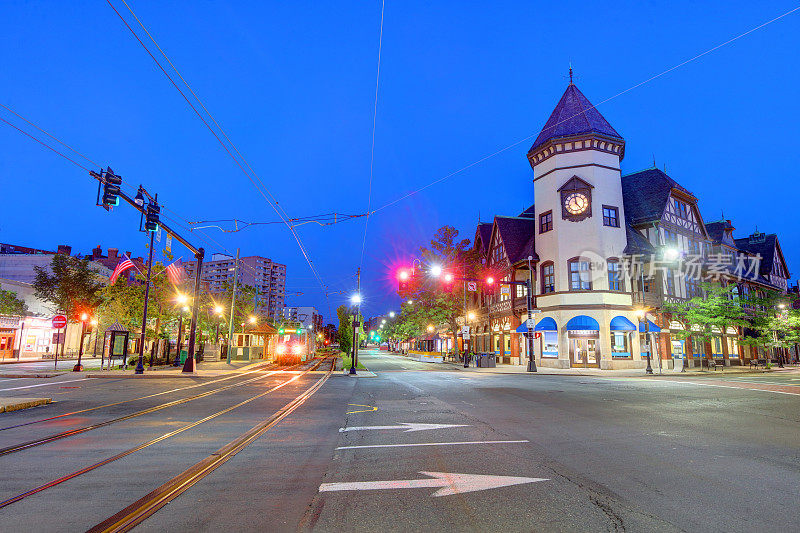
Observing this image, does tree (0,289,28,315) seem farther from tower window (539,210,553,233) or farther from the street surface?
tower window (539,210,553,233)

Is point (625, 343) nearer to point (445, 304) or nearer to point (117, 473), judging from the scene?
point (445, 304)

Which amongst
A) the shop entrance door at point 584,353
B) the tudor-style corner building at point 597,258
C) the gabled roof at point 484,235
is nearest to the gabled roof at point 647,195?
the tudor-style corner building at point 597,258

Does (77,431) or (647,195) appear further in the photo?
(647,195)

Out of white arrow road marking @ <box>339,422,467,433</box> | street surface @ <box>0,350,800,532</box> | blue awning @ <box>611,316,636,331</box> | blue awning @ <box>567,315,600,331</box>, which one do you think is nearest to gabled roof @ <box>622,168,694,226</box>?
blue awning @ <box>611,316,636,331</box>

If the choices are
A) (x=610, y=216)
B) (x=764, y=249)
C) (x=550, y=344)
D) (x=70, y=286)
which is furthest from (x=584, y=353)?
(x=70, y=286)

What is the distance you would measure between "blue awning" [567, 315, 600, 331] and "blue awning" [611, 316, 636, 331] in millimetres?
1462

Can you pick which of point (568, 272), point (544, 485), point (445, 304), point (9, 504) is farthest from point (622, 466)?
point (445, 304)

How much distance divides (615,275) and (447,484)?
35581 mm

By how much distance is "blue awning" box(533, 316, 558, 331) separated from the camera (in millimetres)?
36594

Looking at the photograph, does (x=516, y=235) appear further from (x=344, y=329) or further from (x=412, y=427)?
(x=344, y=329)

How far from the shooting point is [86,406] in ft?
40.1

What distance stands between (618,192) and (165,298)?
125 feet

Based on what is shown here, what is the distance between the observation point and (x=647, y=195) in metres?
41.9

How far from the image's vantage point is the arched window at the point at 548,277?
38.0 m
